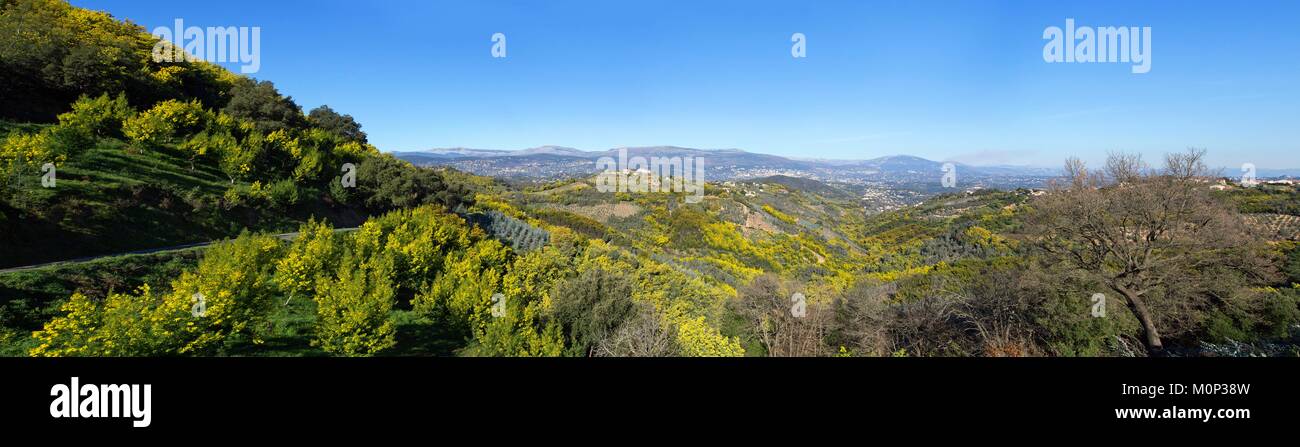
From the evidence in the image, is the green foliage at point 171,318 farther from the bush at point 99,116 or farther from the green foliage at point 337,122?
the green foliage at point 337,122

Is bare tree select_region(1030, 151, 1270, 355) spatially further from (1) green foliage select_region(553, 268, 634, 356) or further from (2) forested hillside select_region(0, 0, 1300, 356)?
(1) green foliage select_region(553, 268, 634, 356)

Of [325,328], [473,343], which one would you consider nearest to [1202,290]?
[473,343]

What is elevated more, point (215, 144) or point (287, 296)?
point (215, 144)

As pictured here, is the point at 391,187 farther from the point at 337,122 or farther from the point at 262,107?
the point at 337,122

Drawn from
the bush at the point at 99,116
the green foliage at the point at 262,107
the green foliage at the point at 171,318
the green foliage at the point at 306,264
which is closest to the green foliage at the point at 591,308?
the green foliage at the point at 306,264

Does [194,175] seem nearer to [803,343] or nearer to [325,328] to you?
[325,328]

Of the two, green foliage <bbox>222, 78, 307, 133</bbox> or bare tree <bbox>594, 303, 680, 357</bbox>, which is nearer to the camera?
bare tree <bbox>594, 303, 680, 357</bbox>

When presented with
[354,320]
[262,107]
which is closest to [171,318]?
[354,320]

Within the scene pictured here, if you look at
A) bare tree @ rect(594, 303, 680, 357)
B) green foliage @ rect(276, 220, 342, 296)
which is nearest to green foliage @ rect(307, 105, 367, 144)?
green foliage @ rect(276, 220, 342, 296)
